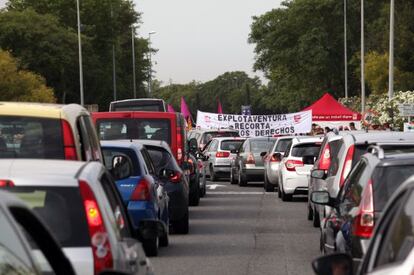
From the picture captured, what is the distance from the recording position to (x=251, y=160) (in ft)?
113

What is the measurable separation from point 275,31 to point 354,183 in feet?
299

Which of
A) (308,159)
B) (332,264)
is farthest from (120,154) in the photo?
(308,159)

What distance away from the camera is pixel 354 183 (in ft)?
35.2

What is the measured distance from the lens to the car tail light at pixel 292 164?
26797mm

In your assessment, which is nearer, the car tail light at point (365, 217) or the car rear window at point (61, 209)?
the car rear window at point (61, 209)

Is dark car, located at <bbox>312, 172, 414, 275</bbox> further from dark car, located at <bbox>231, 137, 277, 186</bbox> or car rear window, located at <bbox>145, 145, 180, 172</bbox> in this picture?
dark car, located at <bbox>231, 137, 277, 186</bbox>

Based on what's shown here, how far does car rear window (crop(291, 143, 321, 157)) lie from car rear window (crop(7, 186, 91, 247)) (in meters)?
20.1

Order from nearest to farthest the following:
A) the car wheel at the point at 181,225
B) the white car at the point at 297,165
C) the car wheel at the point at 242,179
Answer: the car wheel at the point at 181,225, the white car at the point at 297,165, the car wheel at the point at 242,179

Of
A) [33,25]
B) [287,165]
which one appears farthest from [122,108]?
[33,25]

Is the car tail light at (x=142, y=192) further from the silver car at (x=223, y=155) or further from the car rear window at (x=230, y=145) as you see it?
the car rear window at (x=230, y=145)

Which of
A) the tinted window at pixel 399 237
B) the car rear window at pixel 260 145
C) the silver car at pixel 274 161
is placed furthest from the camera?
the car rear window at pixel 260 145

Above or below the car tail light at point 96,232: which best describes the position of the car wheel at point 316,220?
below

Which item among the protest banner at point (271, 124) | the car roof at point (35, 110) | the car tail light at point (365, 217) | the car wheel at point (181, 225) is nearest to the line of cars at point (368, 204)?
the car tail light at point (365, 217)

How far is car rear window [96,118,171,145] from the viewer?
22359mm
